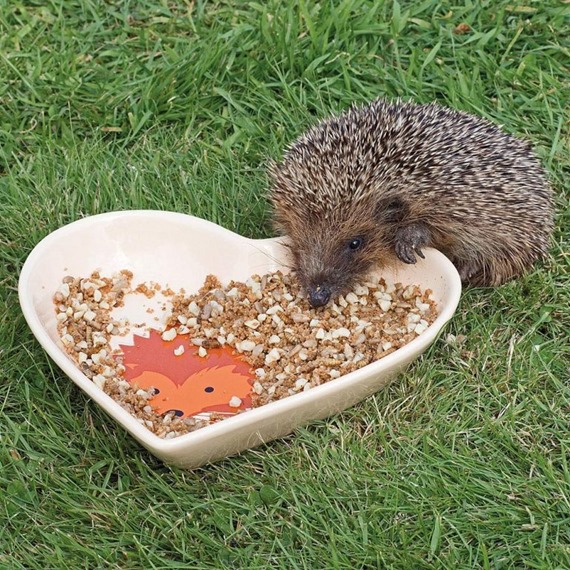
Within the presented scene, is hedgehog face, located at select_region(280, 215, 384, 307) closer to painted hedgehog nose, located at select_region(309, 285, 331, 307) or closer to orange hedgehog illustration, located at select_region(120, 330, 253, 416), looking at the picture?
painted hedgehog nose, located at select_region(309, 285, 331, 307)

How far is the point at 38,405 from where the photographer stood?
11.1 feet

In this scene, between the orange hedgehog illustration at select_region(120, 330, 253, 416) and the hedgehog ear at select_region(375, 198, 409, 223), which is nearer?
the orange hedgehog illustration at select_region(120, 330, 253, 416)

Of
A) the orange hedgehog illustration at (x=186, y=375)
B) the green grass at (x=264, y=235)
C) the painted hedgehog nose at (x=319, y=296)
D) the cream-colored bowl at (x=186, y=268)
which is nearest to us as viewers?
the green grass at (x=264, y=235)

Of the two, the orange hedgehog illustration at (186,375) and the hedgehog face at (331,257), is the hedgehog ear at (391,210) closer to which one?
the hedgehog face at (331,257)

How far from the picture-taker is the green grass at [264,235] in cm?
295

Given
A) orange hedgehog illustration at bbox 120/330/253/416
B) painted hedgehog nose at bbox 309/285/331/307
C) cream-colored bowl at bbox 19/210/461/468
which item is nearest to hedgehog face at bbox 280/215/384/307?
painted hedgehog nose at bbox 309/285/331/307

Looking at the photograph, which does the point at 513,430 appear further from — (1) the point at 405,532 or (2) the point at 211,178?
(2) the point at 211,178

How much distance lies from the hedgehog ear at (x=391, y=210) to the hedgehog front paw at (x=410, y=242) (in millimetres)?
49

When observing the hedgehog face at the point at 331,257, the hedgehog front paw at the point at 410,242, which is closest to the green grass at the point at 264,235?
the hedgehog front paw at the point at 410,242

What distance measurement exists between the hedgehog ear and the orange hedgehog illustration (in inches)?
28.7

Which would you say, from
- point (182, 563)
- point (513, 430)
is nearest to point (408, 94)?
point (513, 430)

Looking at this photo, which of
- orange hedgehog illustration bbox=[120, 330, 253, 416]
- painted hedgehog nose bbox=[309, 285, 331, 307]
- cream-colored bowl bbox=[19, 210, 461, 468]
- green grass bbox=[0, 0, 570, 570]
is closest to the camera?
green grass bbox=[0, 0, 570, 570]

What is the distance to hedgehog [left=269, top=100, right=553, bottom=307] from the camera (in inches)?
145

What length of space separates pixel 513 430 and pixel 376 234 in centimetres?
88
